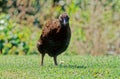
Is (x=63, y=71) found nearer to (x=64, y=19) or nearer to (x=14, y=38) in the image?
(x=64, y=19)

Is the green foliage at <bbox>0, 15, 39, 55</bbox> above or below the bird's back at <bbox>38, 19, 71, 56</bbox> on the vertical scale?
below

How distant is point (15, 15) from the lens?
18359 millimetres

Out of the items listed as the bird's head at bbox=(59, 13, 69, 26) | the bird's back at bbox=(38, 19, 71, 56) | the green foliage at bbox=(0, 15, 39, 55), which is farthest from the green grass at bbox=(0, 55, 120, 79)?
the green foliage at bbox=(0, 15, 39, 55)

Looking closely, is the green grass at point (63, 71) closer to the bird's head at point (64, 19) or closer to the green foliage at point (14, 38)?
the bird's head at point (64, 19)

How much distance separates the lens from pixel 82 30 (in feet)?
57.0

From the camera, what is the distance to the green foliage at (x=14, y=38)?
1703cm

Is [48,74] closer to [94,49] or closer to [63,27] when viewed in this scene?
[63,27]

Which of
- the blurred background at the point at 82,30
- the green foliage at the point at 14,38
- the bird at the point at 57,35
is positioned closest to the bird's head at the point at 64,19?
the bird at the point at 57,35

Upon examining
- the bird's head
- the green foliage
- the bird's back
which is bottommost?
the green foliage

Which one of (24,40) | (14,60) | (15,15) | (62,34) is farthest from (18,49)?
(62,34)

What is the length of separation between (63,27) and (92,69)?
3.00 feet

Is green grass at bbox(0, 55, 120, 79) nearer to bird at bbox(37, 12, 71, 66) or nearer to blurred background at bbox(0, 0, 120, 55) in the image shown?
bird at bbox(37, 12, 71, 66)

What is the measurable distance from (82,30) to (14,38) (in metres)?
2.05

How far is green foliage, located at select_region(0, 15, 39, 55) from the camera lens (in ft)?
55.9
